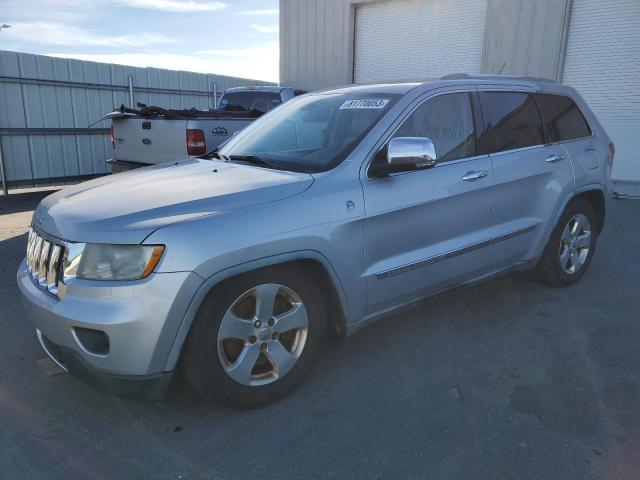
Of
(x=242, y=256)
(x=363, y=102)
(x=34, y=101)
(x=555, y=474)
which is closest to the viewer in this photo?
(x=555, y=474)

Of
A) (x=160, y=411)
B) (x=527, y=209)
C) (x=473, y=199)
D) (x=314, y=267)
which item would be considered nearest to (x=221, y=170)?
(x=314, y=267)

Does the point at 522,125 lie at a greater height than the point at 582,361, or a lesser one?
greater

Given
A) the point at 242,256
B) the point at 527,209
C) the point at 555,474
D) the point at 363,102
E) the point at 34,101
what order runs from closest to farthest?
the point at 555,474
the point at 242,256
the point at 363,102
the point at 527,209
the point at 34,101

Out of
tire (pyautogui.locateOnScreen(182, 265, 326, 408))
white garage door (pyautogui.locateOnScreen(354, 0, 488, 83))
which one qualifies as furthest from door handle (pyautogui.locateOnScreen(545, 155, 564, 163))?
white garage door (pyautogui.locateOnScreen(354, 0, 488, 83))

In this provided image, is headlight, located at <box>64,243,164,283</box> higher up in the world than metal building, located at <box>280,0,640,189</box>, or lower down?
lower down

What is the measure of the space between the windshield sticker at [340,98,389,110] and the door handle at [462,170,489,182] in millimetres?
760

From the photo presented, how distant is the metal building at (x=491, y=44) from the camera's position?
1027 centimetres

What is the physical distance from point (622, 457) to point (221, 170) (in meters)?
2.68

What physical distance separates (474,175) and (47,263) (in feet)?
9.00

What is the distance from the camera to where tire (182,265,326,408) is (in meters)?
2.56

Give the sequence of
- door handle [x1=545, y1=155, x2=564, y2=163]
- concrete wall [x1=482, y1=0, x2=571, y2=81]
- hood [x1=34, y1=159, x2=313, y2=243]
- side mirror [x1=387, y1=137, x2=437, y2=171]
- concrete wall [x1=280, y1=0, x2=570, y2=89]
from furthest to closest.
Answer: concrete wall [x1=280, y1=0, x2=570, y2=89]
concrete wall [x1=482, y1=0, x2=571, y2=81]
door handle [x1=545, y1=155, x2=564, y2=163]
side mirror [x1=387, y1=137, x2=437, y2=171]
hood [x1=34, y1=159, x2=313, y2=243]

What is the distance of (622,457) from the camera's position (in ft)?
8.05

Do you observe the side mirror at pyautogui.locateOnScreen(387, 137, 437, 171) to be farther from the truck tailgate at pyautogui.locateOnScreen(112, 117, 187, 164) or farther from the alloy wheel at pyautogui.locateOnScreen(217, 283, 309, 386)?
the truck tailgate at pyautogui.locateOnScreen(112, 117, 187, 164)

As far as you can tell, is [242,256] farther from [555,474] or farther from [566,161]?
[566,161]
